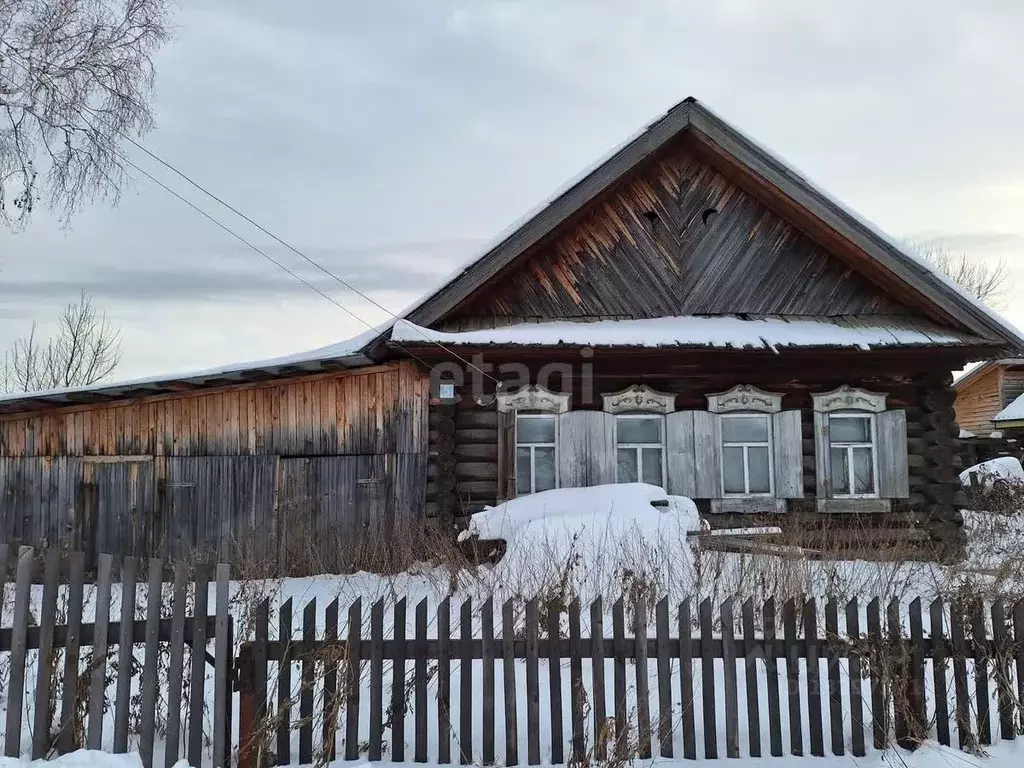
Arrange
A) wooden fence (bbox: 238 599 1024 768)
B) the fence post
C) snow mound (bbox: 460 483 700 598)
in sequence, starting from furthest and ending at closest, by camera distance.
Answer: snow mound (bbox: 460 483 700 598)
wooden fence (bbox: 238 599 1024 768)
the fence post

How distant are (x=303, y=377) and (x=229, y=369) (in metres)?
0.93

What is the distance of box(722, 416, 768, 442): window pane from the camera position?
11008 mm

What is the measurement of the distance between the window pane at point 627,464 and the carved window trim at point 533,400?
1.01 m

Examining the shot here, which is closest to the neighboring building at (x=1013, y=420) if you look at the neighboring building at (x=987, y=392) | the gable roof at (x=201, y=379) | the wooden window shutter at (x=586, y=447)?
the neighboring building at (x=987, y=392)

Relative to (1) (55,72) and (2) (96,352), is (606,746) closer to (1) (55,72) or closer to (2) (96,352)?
(1) (55,72)

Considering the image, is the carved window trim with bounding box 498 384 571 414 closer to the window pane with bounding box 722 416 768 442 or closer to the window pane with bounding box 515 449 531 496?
the window pane with bounding box 515 449 531 496

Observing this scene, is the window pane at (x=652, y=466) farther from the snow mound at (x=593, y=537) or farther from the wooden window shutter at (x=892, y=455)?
the wooden window shutter at (x=892, y=455)

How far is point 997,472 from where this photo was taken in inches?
762

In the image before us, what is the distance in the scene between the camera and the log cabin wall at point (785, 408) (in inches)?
413

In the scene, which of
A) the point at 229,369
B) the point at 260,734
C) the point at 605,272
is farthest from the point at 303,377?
the point at 260,734

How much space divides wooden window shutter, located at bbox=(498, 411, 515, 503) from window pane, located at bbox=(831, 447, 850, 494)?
4465mm

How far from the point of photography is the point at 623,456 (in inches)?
427

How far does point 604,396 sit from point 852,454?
360cm

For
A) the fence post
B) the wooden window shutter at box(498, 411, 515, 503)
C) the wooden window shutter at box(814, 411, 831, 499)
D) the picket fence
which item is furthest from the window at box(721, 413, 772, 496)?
the fence post
